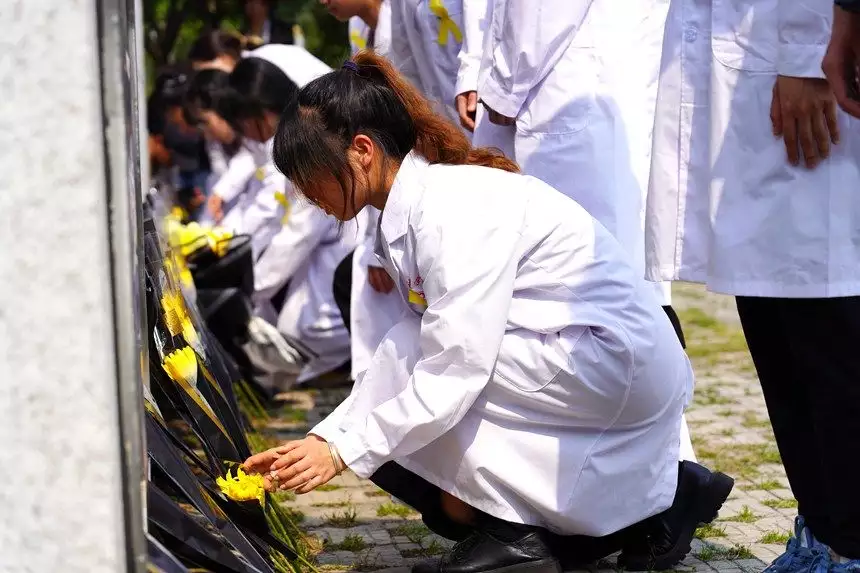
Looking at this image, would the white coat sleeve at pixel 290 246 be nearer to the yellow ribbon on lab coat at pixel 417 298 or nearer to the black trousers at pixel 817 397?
the yellow ribbon on lab coat at pixel 417 298

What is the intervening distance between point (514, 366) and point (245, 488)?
0.61 meters

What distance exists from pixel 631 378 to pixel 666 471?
289 millimetres

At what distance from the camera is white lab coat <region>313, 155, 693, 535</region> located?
2.53 metres

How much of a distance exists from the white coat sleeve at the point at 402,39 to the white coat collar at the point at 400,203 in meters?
1.71

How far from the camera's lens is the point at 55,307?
173cm

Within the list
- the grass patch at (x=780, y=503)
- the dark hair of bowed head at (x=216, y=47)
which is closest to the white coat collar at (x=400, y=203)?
the grass patch at (x=780, y=503)

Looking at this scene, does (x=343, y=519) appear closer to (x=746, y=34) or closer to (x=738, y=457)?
(x=738, y=457)

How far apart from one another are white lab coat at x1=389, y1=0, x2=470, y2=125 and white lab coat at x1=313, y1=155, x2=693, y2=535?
1.61m

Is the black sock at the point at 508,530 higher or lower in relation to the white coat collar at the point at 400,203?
lower

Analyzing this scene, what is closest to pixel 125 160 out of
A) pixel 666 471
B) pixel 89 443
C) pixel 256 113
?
pixel 89 443

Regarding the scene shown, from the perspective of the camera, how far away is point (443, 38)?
436 centimetres

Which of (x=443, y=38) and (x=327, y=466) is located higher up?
(x=443, y=38)

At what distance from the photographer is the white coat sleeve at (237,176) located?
20.4 feet

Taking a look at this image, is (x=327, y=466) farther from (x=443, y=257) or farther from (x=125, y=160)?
(x=125, y=160)
